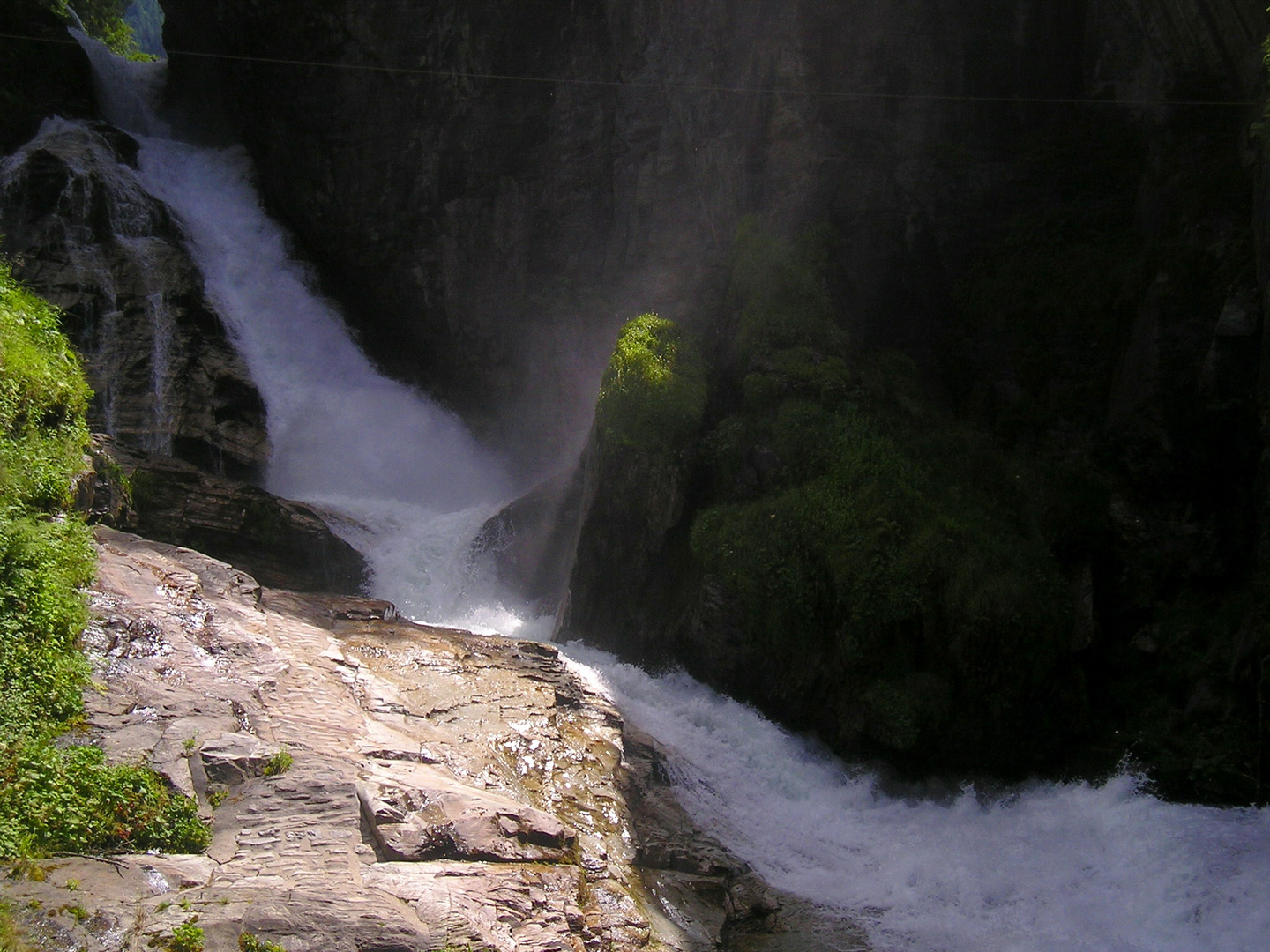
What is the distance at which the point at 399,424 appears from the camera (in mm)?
20047

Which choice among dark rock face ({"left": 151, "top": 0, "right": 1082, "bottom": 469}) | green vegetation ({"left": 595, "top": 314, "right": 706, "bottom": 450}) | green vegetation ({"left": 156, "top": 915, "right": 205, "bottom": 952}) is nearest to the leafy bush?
green vegetation ({"left": 156, "top": 915, "right": 205, "bottom": 952})

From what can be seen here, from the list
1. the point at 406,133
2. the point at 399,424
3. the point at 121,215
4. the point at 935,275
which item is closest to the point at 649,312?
the point at 935,275

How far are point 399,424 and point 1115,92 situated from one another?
14440mm

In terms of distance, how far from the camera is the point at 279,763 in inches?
286

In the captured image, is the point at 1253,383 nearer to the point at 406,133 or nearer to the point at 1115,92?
the point at 1115,92

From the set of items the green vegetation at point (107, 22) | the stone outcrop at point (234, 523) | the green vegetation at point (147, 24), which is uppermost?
the green vegetation at point (147, 24)

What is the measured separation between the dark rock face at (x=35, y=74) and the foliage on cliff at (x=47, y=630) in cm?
1225

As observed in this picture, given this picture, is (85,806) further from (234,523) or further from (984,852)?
(234,523)

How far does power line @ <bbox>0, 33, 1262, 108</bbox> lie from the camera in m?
13.1

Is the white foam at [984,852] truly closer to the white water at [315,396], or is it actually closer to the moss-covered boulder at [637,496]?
the moss-covered boulder at [637,496]

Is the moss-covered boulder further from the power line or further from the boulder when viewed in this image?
the boulder

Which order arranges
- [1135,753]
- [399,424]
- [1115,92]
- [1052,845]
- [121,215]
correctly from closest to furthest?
[1052,845] < [1135,753] < [1115,92] < [121,215] < [399,424]

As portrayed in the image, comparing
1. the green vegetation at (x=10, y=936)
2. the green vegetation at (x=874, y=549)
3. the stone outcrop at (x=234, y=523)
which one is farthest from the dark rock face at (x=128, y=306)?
the green vegetation at (x=10, y=936)

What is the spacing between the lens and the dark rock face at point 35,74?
19.3 meters
